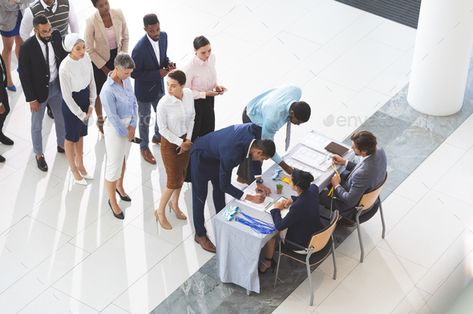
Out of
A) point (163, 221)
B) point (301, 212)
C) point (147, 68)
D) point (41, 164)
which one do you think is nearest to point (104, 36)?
point (147, 68)

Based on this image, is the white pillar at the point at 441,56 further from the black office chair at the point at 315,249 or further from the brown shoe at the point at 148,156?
the brown shoe at the point at 148,156

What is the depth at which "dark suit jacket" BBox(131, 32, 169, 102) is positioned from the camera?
23.7ft

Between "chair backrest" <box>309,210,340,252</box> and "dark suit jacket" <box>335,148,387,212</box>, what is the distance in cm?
28

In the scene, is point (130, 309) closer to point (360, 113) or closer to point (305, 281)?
point (305, 281)

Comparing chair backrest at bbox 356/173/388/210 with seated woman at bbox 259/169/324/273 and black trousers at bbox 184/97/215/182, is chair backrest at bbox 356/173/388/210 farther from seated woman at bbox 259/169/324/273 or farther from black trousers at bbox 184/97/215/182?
black trousers at bbox 184/97/215/182

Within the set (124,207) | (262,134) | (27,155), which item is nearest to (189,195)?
(124,207)

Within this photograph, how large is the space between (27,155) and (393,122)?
3.79 m

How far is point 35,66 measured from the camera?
7.12 m

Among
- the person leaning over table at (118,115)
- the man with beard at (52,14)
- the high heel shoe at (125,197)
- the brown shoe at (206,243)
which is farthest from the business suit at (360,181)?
the man with beard at (52,14)

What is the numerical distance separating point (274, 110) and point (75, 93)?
177cm

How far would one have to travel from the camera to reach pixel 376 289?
6.55m

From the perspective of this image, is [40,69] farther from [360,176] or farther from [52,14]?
[360,176]

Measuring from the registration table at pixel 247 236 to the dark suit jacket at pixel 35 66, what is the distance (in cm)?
217

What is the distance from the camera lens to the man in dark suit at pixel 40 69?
702 cm
